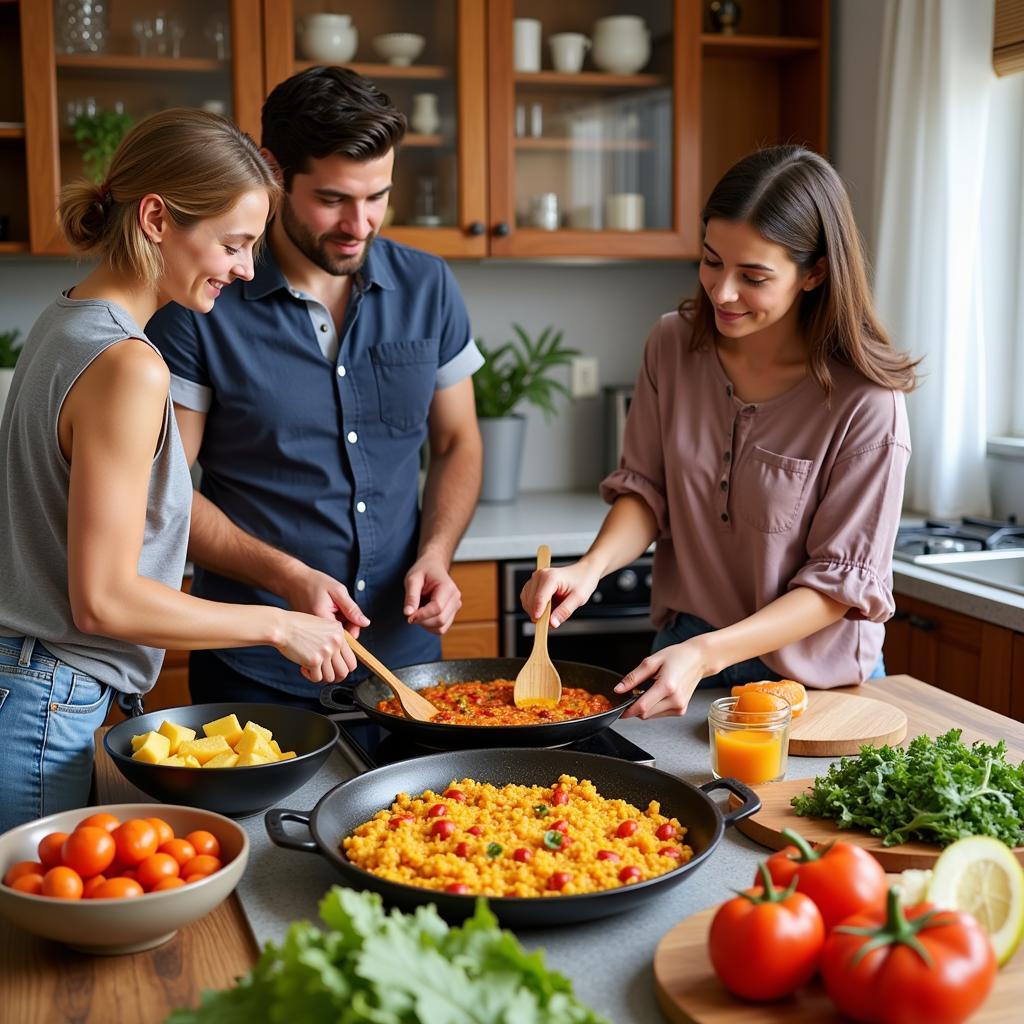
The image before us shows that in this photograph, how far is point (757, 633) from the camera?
5.95ft

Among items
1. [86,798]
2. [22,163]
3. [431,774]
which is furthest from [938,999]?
[22,163]

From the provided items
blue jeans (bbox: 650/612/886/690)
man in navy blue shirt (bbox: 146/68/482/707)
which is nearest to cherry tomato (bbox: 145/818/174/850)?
man in navy blue shirt (bbox: 146/68/482/707)

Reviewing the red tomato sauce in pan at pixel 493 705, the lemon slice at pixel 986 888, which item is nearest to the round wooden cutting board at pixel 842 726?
the red tomato sauce in pan at pixel 493 705

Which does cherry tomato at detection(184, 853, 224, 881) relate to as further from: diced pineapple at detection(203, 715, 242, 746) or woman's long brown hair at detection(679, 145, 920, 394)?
woman's long brown hair at detection(679, 145, 920, 394)

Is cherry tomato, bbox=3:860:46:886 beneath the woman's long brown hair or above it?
beneath

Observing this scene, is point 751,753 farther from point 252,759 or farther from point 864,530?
point 252,759

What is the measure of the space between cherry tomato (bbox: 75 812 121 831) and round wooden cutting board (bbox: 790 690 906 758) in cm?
91

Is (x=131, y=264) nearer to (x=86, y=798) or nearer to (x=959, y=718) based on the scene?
(x=86, y=798)

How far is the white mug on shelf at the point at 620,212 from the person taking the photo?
11.7 ft

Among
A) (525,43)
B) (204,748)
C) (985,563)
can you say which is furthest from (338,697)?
(525,43)

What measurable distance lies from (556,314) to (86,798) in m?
2.72

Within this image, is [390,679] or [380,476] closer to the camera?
[390,679]

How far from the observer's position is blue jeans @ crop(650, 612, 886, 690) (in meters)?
2.02

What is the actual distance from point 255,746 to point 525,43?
2.57m
